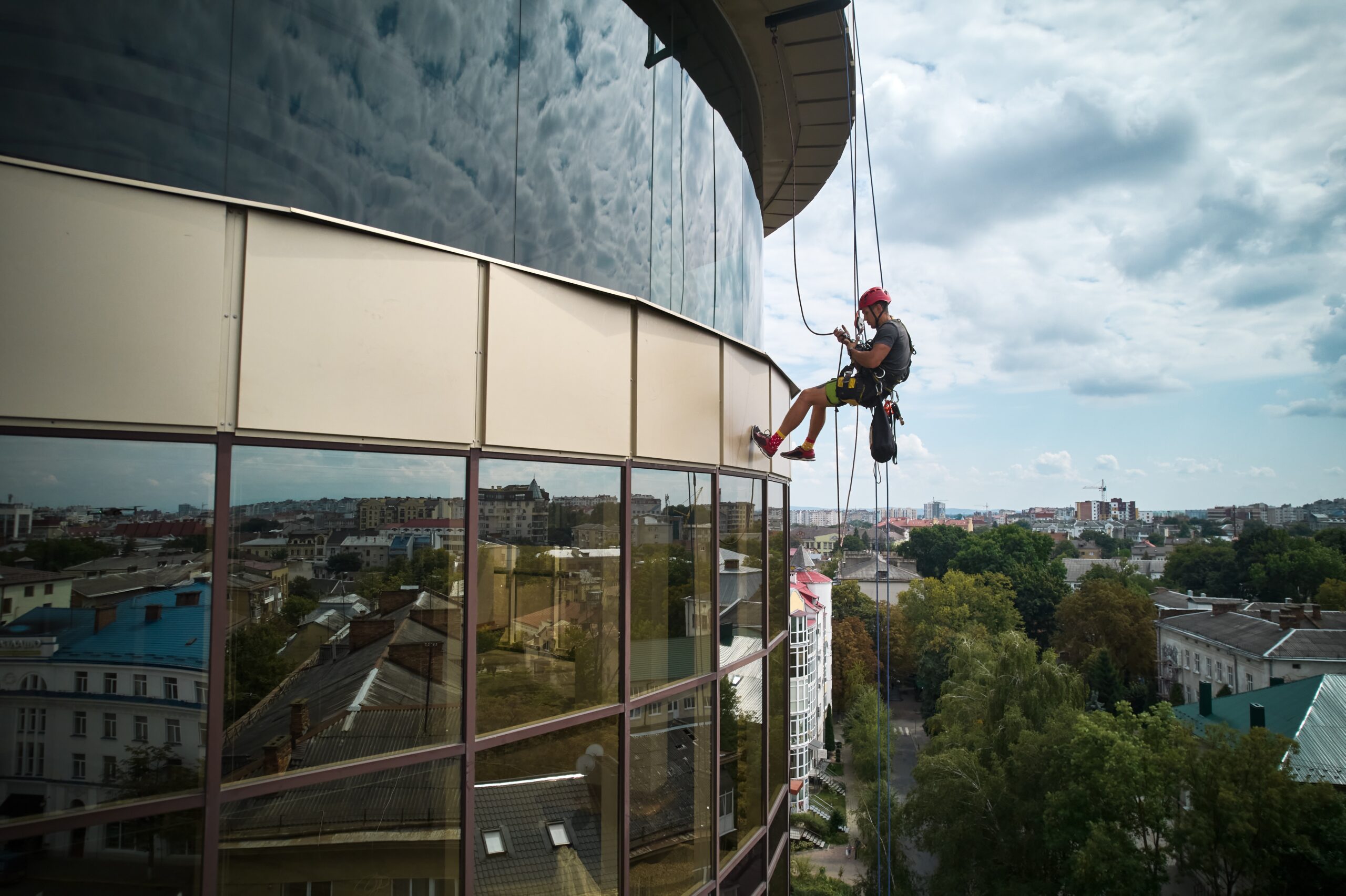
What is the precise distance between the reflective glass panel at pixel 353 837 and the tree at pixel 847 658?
197ft

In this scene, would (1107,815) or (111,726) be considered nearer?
(111,726)

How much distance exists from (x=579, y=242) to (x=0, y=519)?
439cm

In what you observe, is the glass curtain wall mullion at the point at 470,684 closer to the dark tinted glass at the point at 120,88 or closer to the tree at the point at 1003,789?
the dark tinted glass at the point at 120,88

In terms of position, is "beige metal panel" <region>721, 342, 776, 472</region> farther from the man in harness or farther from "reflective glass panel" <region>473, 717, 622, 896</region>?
"reflective glass panel" <region>473, 717, 622, 896</region>

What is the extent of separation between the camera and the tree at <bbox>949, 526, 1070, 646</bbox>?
78312 millimetres

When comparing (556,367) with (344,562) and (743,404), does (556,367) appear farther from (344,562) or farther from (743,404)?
(743,404)

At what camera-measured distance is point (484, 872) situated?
5.06m

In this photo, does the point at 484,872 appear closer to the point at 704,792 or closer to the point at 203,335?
the point at 704,792

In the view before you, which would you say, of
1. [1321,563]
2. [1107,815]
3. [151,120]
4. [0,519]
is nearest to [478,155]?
[151,120]

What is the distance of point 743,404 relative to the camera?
8852 mm

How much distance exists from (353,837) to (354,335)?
10.4 feet

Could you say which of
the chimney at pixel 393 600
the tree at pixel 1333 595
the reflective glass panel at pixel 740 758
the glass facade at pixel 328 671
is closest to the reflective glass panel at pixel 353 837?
the glass facade at pixel 328 671

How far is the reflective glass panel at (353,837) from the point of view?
410 cm

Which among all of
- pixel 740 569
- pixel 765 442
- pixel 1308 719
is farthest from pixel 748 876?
pixel 1308 719
